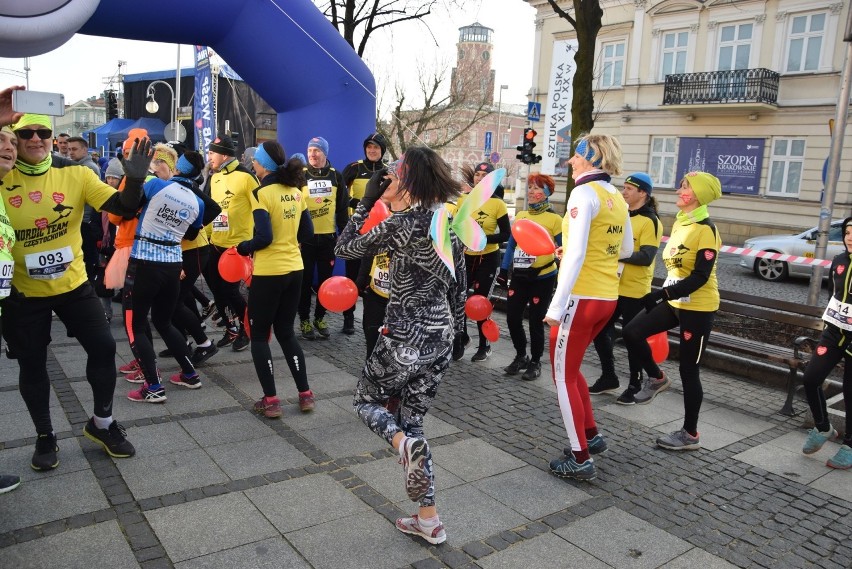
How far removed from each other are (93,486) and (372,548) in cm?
166

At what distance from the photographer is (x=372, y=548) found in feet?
10.8

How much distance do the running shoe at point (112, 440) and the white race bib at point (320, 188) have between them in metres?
3.88

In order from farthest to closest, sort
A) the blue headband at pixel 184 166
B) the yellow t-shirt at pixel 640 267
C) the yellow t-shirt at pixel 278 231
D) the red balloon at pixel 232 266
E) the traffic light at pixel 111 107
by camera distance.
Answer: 1. the traffic light at pixel 111 107
2. the yellow t-shirt at pixel 640 267
3. the red balloon at pixel 232 266
4. the blue headband at pixel 184 166
5. the yellow t-shirt at pixel 278 231

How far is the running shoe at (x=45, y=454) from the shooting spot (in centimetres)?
389

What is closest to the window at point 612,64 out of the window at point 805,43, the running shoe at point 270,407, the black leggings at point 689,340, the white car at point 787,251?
the window at point 805,43

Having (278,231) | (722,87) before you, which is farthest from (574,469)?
(722,87)

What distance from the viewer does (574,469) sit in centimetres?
418

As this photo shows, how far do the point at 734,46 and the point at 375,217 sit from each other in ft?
87.0

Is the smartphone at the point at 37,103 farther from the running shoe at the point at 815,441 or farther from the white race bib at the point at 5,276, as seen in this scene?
the running shoe at the point at 815,441

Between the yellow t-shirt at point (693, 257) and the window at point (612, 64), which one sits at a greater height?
the window at point (612, 64)

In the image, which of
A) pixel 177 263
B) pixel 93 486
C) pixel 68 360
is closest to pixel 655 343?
pixel 177 263

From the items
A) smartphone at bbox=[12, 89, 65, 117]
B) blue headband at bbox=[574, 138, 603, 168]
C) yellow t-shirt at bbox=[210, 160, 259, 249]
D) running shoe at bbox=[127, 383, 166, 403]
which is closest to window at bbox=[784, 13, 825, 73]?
yellow t-shirt at bbox=[210, 160, 259, 249]

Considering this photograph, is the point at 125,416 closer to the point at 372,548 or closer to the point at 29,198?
the point at 29,198

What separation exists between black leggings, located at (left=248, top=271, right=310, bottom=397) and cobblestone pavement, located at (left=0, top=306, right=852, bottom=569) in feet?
1.17
